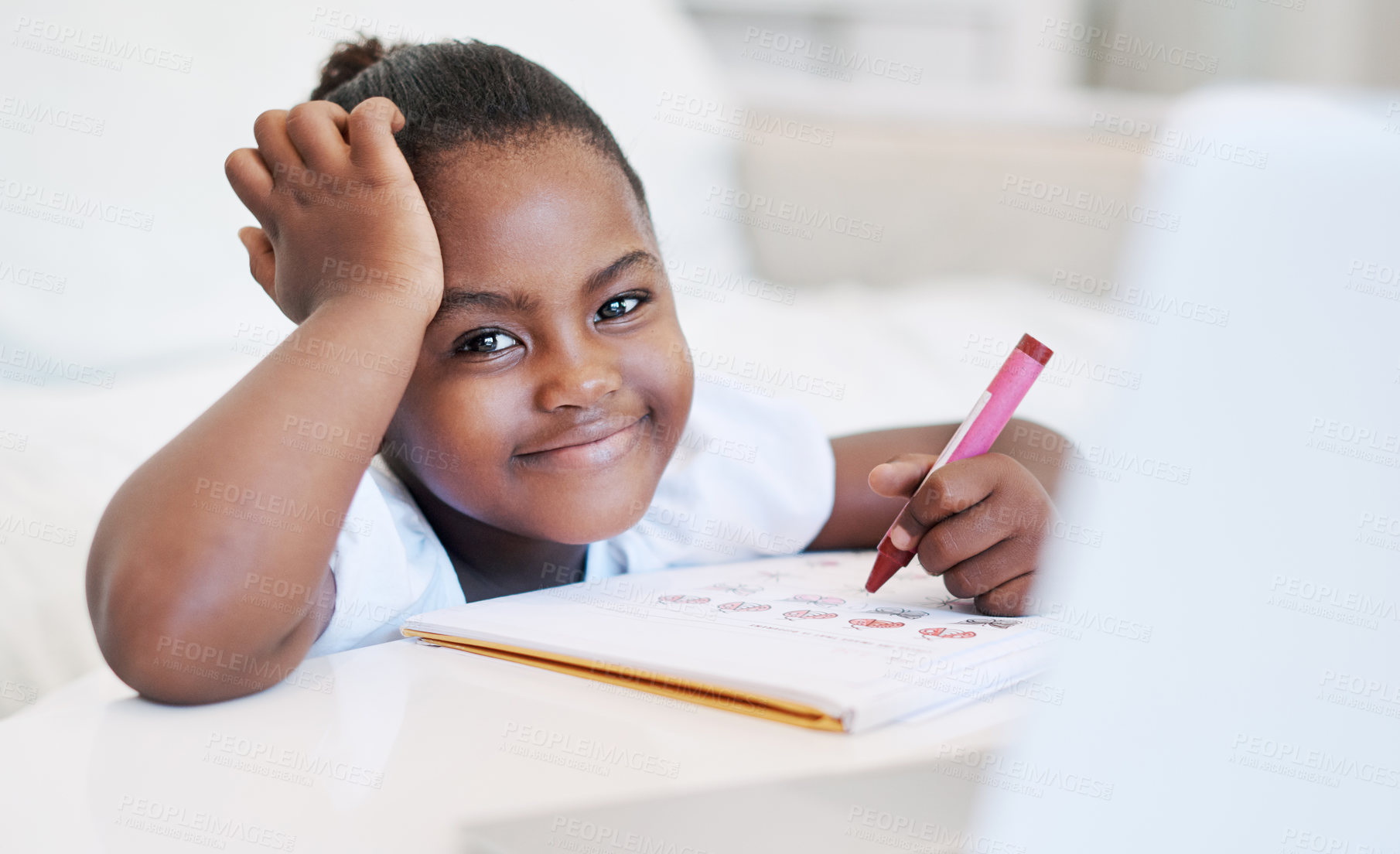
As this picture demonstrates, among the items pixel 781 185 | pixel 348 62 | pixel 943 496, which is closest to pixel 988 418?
pixel 943 496

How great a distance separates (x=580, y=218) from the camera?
67 centimetres

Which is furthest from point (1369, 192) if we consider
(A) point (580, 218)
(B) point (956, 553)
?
(A) point (580, 218)

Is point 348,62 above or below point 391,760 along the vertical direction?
above

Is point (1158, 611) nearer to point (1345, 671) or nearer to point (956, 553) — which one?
point (1345, 671)

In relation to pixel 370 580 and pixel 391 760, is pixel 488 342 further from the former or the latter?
pixel 391 760

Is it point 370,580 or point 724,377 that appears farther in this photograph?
point 724,377

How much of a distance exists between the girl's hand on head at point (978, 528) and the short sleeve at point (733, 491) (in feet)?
0.83

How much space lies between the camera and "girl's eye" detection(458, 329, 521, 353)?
66 cm

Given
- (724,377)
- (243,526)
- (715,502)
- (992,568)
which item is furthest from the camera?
(724,377)

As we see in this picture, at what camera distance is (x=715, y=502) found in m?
0.88

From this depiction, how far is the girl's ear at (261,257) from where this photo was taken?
2.23 ft

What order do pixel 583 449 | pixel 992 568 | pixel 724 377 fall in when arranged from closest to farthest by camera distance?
pixel 992 568
pixel 583 449
pixel 724 377

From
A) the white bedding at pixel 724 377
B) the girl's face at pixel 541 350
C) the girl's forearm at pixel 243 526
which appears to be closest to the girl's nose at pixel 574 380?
the girl's face at pixel 541 350

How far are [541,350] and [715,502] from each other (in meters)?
0.27
